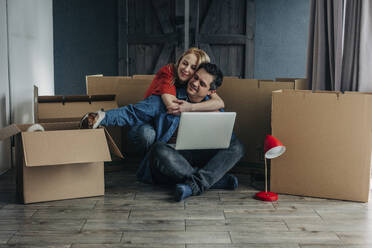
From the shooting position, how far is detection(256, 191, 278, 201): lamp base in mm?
2473

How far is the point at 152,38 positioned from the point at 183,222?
380cm

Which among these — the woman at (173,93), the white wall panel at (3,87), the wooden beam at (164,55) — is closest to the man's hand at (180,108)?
the woman at (173,93)

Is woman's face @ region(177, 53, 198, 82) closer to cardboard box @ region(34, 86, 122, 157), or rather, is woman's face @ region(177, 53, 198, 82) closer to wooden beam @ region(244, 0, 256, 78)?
A: cardboard box @ region(34, 86, 122, 157)

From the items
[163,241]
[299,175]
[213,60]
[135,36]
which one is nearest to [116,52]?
[135,36]

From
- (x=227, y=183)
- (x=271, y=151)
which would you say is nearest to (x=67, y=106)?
(x=227, y=183)

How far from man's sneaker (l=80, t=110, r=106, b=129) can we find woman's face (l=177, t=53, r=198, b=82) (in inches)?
23.6

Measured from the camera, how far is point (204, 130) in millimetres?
2508

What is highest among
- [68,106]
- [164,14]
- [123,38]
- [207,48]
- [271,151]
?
[164,14]

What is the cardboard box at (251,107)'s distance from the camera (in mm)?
2979

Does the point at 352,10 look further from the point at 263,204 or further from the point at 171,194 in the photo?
the point at 171,194

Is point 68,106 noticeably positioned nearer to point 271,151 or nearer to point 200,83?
point 200,83

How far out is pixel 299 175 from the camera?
2.54 m

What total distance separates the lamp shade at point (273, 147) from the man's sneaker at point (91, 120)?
98cm

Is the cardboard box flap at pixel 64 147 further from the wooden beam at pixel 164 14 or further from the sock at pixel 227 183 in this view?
the wooden beam at pixel 164 14
